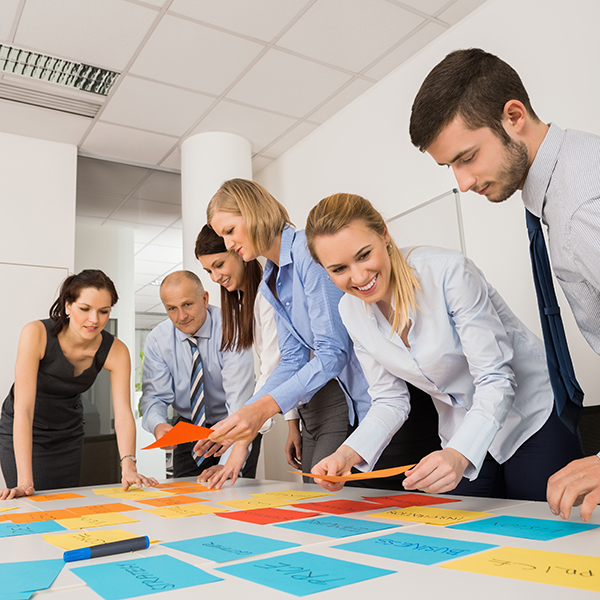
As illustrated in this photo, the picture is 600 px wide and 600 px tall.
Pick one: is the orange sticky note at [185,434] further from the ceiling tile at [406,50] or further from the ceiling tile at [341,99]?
the ceiling tile at [341,99]

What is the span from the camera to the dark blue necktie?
3.56ft

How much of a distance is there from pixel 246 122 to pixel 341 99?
68 cm

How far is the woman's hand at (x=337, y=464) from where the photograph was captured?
1114 mm

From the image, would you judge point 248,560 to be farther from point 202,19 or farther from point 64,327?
point 202,19

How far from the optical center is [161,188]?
440cm

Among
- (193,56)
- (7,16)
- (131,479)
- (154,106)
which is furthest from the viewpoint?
(154,106)

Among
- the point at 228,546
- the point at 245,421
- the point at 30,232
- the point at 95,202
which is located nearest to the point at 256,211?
the point at 245,421

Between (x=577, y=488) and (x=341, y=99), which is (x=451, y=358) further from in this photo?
(x=341, y=99)

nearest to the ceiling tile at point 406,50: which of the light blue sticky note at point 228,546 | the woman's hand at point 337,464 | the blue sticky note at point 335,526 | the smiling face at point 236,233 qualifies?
the smiling face at point 236,233

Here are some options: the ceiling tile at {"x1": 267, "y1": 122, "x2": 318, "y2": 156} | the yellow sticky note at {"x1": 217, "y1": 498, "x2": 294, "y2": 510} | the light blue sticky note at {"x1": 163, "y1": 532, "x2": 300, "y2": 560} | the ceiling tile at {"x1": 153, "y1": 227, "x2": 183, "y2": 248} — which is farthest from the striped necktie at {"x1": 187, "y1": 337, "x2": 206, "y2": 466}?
the ceiling tile at {"x1": 153, "y1": 227, "x2": 183, "y2": 248}

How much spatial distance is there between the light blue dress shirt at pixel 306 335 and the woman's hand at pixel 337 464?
35 centimetres

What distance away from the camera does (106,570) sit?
2.27ft

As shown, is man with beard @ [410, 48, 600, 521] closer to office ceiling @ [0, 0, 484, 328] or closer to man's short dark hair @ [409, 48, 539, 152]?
man's short dark hair @ [409, 48, 539, 152]

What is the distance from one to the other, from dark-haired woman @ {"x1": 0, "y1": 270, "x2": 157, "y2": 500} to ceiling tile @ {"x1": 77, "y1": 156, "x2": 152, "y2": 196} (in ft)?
7.27
